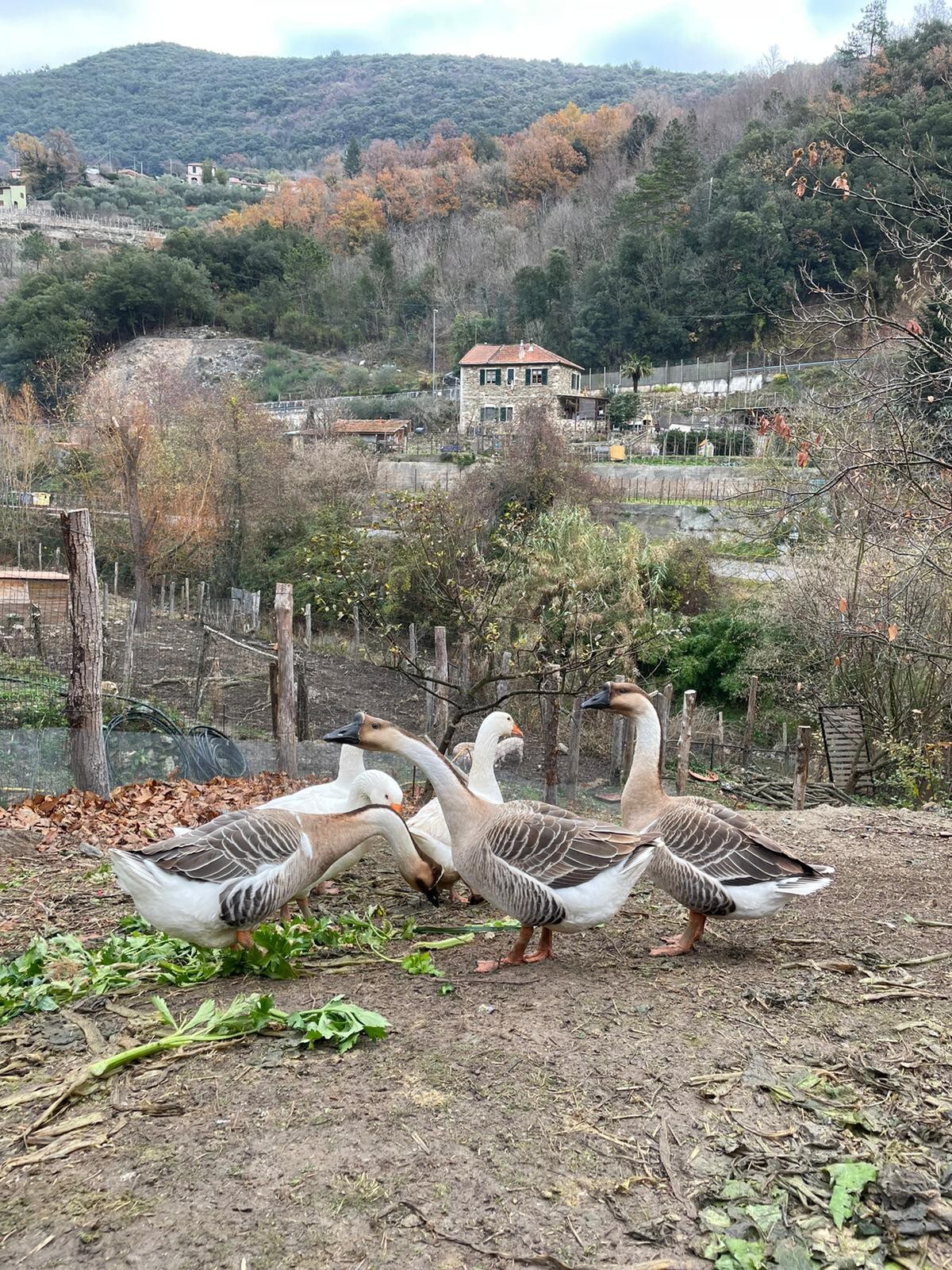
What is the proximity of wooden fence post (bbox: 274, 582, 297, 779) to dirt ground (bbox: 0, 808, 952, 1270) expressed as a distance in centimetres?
676

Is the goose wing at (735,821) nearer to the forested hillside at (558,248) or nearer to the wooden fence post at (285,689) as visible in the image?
the wooden fence post at (285,689)

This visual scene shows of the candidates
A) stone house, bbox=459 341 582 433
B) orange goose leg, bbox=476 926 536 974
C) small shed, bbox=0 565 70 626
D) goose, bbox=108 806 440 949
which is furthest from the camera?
stone house, bbox=459 341 582 433

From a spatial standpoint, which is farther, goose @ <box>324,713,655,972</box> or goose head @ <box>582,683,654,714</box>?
goose head @ <box>582,683,654,714</box>

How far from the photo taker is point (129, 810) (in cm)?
935

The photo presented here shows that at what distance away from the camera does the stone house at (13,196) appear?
102688mm

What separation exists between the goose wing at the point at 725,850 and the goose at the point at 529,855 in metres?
0.34

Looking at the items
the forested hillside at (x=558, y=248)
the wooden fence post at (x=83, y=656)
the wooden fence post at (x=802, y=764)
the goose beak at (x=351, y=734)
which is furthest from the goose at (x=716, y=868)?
the forested hillside at (x=558, y=248)

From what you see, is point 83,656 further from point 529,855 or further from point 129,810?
point 529,855

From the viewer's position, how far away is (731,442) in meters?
51.6

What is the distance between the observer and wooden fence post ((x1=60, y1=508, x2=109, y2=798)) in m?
9.78

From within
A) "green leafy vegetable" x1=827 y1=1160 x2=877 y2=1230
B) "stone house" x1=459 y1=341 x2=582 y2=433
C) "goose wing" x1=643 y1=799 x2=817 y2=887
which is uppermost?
"stone house" x1=459 y1=341 x2=582 y2=433

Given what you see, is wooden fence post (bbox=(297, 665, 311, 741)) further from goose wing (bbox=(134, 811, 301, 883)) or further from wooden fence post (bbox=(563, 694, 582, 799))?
goose wing (bbox=(134, 811, 301, 883))

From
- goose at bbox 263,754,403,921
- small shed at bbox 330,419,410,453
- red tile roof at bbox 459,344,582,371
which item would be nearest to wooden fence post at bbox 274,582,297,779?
goose at bbox 263,754,403,921

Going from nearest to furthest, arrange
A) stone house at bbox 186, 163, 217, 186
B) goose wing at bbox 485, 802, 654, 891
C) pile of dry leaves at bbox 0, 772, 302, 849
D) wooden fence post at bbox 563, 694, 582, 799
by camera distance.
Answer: goose wing at bbox 485, 802, 654, 891 → pile of dry leaves at bbox 0, 772, 302, 849 → wooden fence post at bbox 563, 694, 582, 799 → stone house at bbox 186, 163, 217, 186
